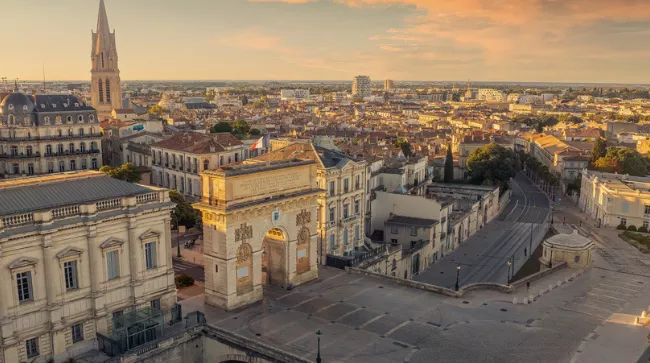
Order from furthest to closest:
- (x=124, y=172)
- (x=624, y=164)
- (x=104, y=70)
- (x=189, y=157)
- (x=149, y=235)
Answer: (x=104, y=70) → (x=624, y=164) → (x=189, y=157) → (x=124, y=172) → (x=149, y=235)

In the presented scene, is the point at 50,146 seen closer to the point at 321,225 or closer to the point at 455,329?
the point at 321,225

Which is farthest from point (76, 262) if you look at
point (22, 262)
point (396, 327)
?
point (396, 327)

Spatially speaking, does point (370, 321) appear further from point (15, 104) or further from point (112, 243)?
point (15, 104)

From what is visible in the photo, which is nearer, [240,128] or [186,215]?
[186,215]

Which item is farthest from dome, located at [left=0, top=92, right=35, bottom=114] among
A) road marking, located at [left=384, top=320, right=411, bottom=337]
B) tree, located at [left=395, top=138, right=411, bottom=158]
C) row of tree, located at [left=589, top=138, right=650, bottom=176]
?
row of tree, located at [left=589, top=138, right=650, bottom=176]

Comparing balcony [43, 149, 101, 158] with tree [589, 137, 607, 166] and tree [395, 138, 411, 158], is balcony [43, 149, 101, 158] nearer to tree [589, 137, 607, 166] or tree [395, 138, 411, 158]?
tree [395, 138, 411, 158]

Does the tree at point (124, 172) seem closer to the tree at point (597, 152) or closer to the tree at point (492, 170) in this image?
the tree at point (492, 170)

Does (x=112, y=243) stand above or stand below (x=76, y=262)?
above

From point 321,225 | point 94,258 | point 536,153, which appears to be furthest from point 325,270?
point 536,153

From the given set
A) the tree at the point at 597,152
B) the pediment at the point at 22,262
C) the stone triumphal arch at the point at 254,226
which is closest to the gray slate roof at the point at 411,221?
the stone triumphal arch at the point at 254,226
